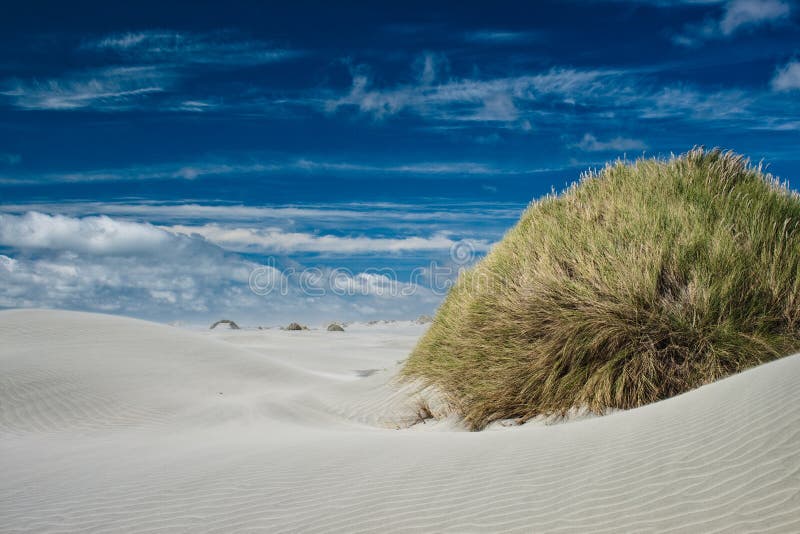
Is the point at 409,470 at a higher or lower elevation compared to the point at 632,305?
lower

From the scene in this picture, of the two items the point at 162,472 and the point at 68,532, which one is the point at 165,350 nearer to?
the point at 162,472

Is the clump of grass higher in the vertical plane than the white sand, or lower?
higher

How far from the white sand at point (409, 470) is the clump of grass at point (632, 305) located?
3.09 ft

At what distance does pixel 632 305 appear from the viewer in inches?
222

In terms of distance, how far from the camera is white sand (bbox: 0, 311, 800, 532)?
2676mm

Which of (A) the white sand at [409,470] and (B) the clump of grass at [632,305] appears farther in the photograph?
(B) the clump of grass at [632,305]

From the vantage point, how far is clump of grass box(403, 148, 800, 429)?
5.62 m

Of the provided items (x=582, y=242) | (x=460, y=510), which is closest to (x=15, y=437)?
(x=460, y=510)

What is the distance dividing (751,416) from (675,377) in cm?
256

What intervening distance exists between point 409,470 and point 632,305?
2.91 m

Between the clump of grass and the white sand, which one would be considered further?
the clump of grass

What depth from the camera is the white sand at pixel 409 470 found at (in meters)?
2.68

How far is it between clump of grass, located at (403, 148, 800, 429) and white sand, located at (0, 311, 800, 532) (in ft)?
3.09

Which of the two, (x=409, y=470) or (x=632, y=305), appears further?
(x=632, y=305)
